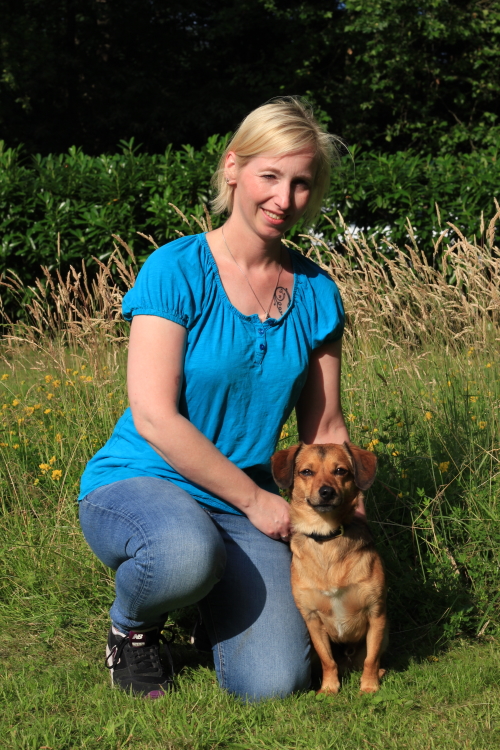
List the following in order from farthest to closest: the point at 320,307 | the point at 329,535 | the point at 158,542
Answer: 1. the point at 320,307
2. the point at 329,535
3. the point at 158,542

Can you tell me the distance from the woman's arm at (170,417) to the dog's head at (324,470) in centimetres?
21

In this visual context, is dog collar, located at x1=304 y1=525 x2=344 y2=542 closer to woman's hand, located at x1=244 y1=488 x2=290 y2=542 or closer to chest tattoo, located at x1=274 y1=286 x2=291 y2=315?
woman's hand, located at x1=244 y1=488 x2=290 y2=542

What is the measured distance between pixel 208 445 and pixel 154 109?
14079 mm

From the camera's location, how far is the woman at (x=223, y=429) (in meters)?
2.86

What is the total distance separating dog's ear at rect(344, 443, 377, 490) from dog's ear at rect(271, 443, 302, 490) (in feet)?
0.78

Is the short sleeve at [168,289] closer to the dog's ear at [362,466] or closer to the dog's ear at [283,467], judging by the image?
the dog's ear at [283,467]

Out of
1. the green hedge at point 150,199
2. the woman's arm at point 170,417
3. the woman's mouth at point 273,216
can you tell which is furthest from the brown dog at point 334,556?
the green hedge at point 150,199

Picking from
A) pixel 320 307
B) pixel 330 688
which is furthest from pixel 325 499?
pixel 320 307

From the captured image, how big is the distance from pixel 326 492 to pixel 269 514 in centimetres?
27

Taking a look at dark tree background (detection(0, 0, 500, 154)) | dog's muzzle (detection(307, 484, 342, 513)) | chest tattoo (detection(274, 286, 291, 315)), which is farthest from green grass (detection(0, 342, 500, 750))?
dark tree background (detection(0, 0, 500, 154))

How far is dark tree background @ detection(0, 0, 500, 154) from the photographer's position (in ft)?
45.6

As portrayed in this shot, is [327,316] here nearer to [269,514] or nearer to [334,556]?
[269,514]

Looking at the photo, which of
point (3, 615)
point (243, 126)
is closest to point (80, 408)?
point (3, 615)

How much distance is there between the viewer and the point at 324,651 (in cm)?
307
